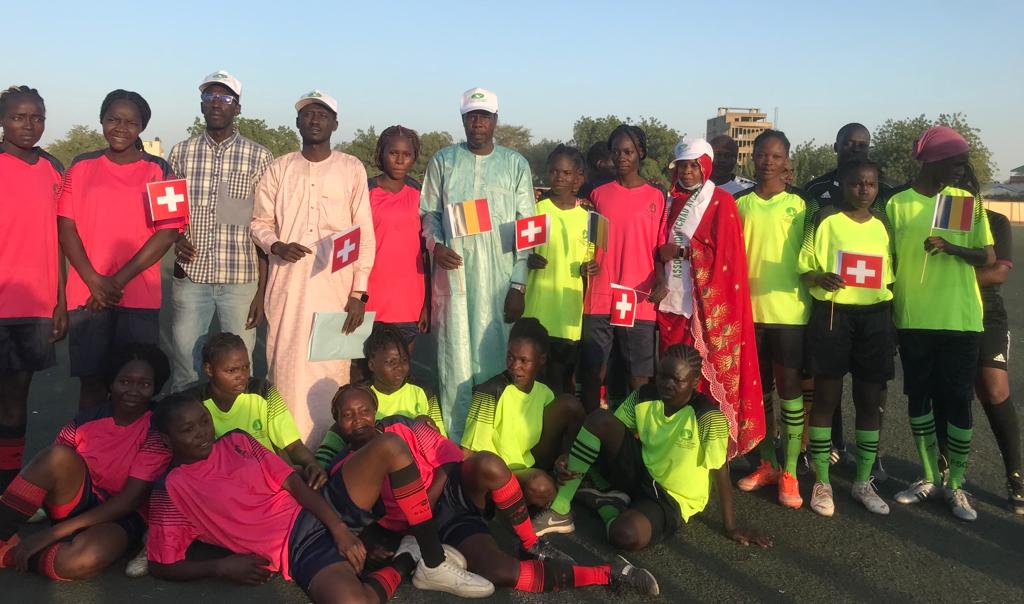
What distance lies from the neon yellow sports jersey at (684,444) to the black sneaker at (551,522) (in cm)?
52

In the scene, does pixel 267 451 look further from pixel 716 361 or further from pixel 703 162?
pixel 703 162

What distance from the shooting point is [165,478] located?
349cm

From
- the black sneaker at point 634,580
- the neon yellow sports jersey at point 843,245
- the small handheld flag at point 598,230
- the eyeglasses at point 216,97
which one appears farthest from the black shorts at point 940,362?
the eyeglasses at point 216,97

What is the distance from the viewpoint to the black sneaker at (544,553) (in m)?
3.58

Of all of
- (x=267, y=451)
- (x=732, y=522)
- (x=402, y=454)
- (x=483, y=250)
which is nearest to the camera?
(x=402, y=454)

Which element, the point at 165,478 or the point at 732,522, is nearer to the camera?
the point at 165,478

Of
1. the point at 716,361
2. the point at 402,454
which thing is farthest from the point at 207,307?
the point at 716,361

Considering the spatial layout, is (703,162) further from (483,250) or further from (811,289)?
(483,250)

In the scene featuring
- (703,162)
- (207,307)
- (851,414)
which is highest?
(703,162)

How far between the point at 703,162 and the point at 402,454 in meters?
2.53

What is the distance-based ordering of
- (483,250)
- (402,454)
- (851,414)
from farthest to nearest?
(851,414)
(483,250)
(402,454)

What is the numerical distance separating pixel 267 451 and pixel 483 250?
1907mm

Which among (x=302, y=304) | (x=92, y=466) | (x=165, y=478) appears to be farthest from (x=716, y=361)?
(x=92, y=466)

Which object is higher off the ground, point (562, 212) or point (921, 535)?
point (562, 212)
